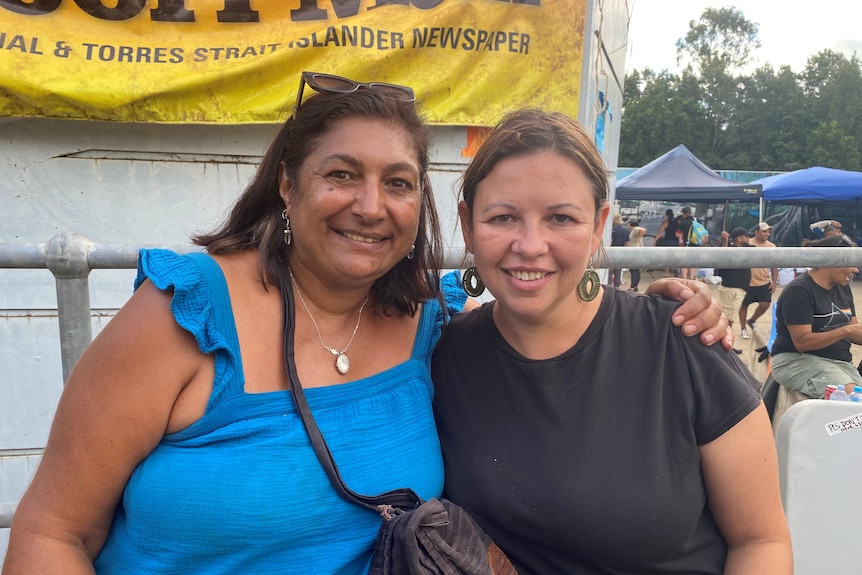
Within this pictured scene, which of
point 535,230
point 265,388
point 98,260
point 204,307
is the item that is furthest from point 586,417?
point 98,260

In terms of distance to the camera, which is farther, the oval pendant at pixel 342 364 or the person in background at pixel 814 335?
the person in background at pixel 814 335

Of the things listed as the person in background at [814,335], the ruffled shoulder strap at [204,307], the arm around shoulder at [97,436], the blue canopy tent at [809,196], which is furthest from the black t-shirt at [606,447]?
the blue canopy tent at [809,196]

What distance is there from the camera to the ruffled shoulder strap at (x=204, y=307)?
1473 mm

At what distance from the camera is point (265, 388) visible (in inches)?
61.4

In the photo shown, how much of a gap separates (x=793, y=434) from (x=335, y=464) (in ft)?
4.73

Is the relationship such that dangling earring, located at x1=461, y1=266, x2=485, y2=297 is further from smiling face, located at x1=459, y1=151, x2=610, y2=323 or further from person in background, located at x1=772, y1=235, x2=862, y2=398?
person in background, located at x1=772, y1=235, x2=862, y2=398

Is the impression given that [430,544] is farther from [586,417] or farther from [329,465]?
[586,417]

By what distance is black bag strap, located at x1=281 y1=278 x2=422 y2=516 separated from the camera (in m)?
1.51

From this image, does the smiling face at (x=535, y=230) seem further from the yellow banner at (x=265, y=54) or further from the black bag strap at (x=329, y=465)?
the yellow banner at (x=265, y=54)

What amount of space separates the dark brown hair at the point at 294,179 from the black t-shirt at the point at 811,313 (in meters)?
4.19

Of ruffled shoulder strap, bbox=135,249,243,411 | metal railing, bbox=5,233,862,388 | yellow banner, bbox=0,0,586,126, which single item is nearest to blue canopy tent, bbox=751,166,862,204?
yellow banner, bbox=0,0,586,126

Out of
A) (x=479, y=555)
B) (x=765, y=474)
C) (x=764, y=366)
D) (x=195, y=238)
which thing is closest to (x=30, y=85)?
(x=195, y=238)

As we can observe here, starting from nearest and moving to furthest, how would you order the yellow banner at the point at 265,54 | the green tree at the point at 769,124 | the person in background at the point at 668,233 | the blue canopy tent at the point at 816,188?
1. the yellow banner at the point at 265,54
2. the person in background at the point at 668,233
3. the blue canopy tent at the point at 816,188
4. the green tree at the point at 769,124

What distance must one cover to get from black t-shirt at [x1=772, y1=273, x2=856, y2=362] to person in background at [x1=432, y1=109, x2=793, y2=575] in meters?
3.97
